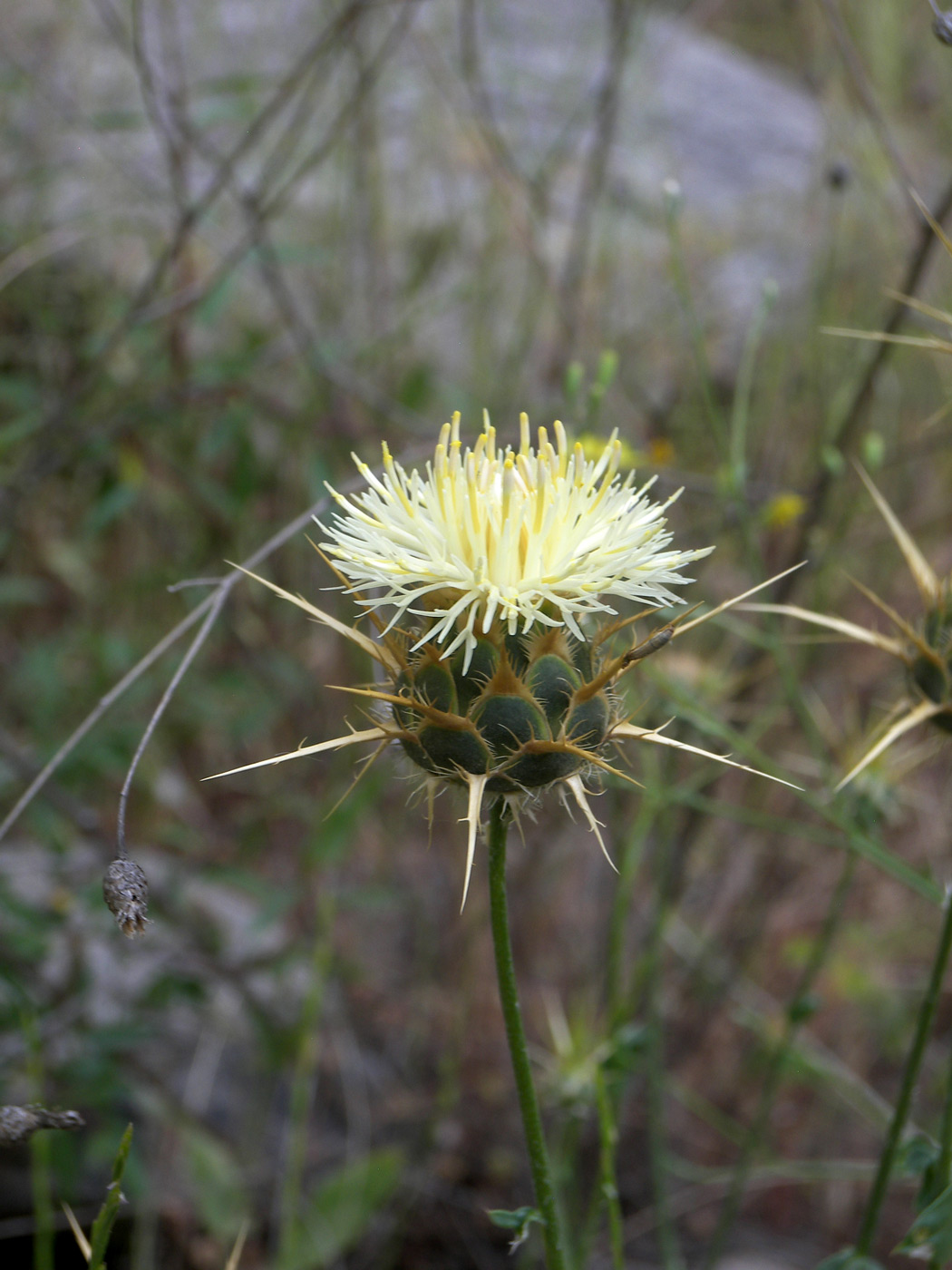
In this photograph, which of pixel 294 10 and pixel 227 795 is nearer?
pixel 227 795

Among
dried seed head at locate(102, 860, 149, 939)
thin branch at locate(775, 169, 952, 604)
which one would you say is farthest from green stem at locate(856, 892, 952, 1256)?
thin branch at locate(775, 169, 952, 604)

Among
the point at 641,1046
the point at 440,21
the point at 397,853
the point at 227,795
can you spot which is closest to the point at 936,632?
the point at 641,1046

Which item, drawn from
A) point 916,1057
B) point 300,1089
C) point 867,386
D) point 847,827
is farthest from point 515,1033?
point 867,386

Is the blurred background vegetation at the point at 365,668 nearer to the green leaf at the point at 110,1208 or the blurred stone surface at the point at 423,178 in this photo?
the blurred stone surface at the point at 423,178

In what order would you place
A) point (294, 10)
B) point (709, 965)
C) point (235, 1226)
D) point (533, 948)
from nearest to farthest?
point (235, 1226)
point (709, 965)
point (533, 948)
point (294, 10)

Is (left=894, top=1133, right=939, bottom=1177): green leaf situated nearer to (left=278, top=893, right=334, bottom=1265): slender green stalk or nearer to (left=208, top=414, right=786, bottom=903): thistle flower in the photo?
(left=208, top=414, right=786, bottom=903): thistle flower

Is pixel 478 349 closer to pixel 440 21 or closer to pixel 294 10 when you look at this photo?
pixel 440 21
